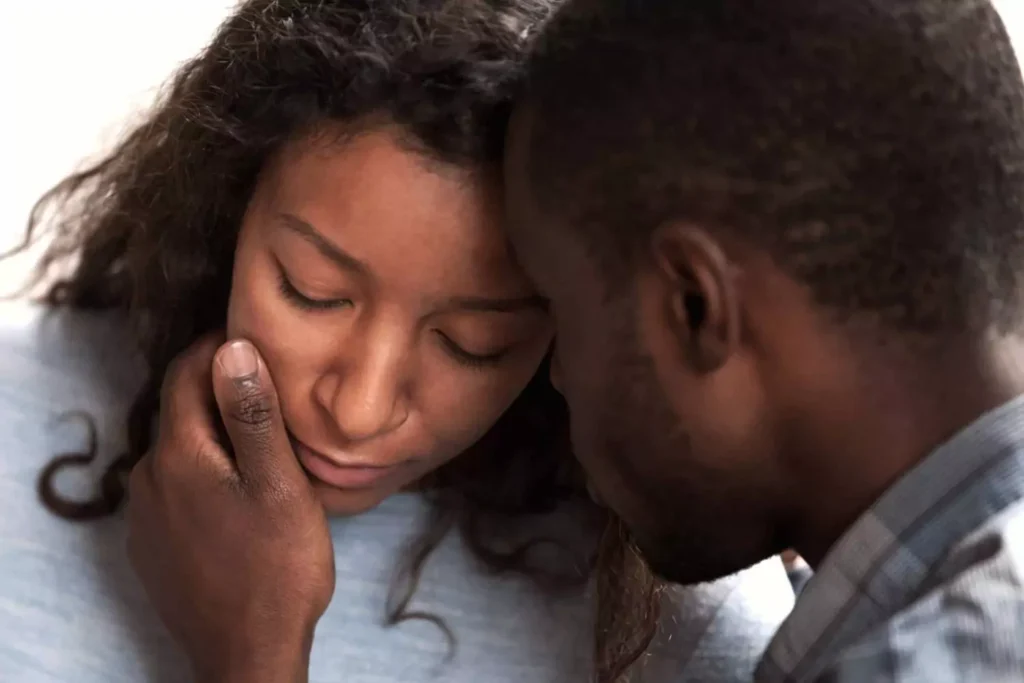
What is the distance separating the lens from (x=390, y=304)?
70 centimetres

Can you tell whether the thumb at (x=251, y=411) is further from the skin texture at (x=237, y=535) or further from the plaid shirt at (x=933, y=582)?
the plaid shirt at (x=933, y=582)

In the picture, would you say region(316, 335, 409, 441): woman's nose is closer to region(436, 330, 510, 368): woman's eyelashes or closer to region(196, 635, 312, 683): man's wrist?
region(436, 330, 510, 368): woman's eyelashes

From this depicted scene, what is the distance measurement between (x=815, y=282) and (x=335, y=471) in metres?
0.41

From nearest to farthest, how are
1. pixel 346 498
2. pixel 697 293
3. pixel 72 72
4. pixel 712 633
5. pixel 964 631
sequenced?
pixel 964 631 → pixel 697 293 → pixel 346 498 → pixel 712 633 → pixel 72 72

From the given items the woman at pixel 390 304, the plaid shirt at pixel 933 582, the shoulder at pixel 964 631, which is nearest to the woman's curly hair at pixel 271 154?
the woman at pixel 390 304

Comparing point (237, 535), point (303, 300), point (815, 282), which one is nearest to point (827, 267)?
point (815, 282)

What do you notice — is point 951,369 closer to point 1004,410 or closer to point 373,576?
point 1004,410

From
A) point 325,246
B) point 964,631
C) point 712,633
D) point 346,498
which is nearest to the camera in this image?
point 964,631

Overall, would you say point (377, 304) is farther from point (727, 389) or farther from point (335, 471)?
point (727, 389)

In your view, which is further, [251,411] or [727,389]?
[251,411]

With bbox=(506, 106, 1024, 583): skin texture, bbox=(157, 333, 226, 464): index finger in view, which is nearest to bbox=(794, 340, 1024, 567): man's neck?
bbox=(506, 106, 1024, 583): skin texture

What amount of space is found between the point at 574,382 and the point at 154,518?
378 mm

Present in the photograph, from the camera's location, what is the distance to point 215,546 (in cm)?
76

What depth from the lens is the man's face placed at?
61cm
